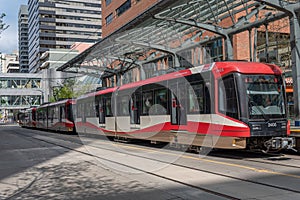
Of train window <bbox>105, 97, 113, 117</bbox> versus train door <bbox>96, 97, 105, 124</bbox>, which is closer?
train window <bbox>105, 97, 113, 117</bbox>

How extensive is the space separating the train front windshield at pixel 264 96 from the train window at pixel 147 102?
562 cm

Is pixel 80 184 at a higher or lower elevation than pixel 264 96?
lower

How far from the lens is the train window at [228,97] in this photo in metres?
12.3

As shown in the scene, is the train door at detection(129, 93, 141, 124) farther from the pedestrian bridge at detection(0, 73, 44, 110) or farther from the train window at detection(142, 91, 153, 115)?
the pedestrian bridge at detection(0, 73, 44, 110)

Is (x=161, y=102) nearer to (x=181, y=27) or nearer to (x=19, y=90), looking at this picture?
(x=181, y=27)

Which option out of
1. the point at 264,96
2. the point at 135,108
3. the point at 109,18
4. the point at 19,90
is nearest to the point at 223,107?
the point at 264,96

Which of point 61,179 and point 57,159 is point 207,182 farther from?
point 57,159

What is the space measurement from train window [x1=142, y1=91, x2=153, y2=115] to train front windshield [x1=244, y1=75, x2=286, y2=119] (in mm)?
5624

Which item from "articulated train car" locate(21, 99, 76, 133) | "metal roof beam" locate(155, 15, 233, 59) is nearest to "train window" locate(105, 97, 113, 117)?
"metal roof beam" locate(155, 15, 233, 59)

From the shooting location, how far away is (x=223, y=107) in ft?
A: 41.4

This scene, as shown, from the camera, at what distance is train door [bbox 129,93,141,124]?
60.3 ft

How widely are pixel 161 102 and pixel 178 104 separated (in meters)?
1.46

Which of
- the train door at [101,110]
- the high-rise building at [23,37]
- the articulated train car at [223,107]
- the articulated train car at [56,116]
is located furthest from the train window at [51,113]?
the high-rise building at [23,37]

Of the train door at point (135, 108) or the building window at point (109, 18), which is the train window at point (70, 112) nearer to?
the train door at point (135, 108)
